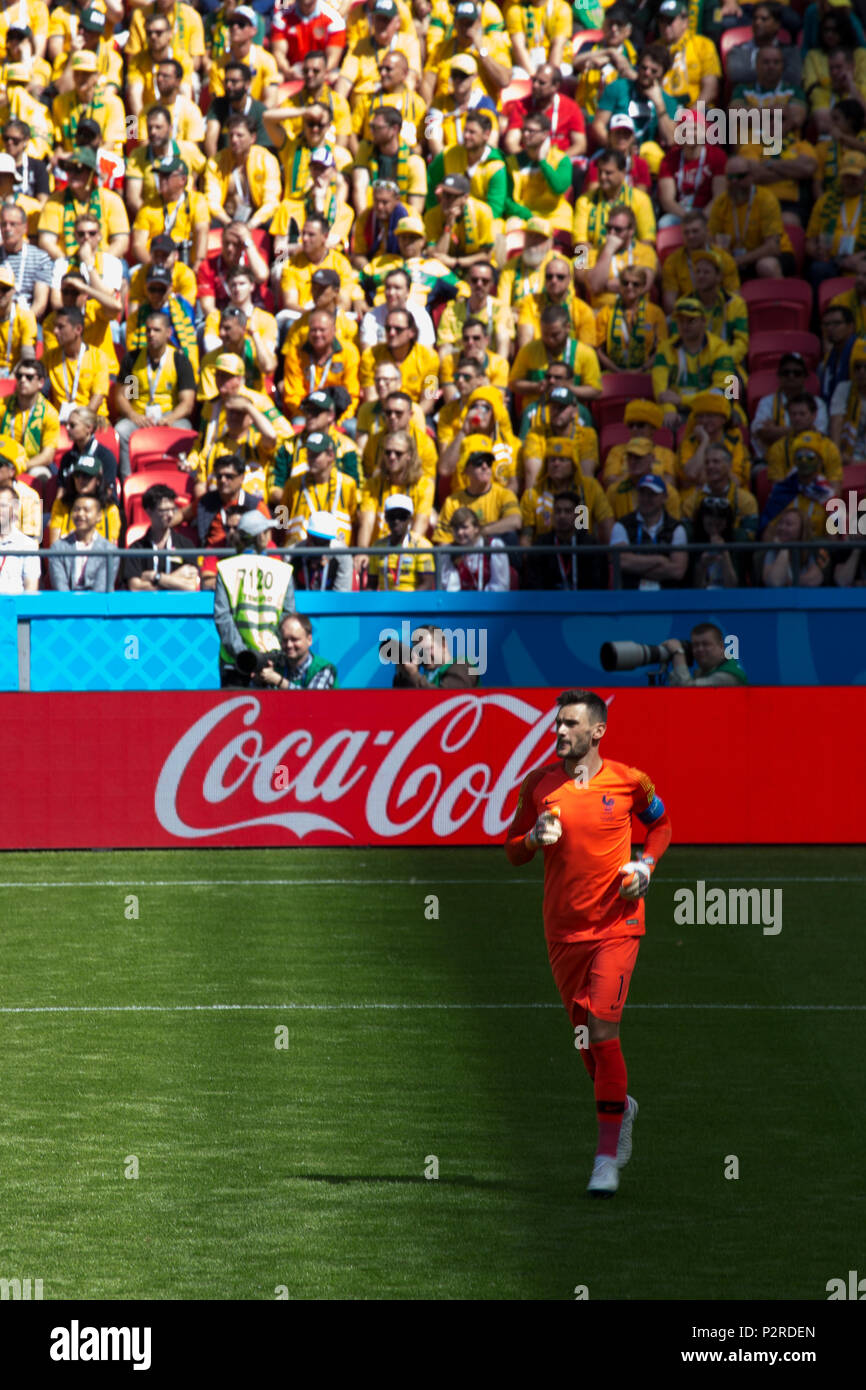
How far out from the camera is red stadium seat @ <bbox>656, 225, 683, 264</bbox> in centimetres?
2008

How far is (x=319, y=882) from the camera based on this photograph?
600 inches

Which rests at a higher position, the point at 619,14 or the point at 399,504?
the point at 619,14

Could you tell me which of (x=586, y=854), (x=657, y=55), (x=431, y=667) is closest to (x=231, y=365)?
(x=431, y=667)

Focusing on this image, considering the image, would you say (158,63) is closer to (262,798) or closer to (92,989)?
(262,798)

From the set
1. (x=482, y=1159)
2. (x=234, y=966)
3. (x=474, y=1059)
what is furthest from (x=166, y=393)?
(x=482, y=1159)

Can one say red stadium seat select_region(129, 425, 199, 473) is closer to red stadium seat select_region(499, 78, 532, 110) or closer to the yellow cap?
the yellow cap

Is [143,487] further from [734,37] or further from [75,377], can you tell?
[734,37]

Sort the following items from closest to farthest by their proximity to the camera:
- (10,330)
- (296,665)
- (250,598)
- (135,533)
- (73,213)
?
Answer: (250,598), (296,665), (135,533), (10,330), (73,213)

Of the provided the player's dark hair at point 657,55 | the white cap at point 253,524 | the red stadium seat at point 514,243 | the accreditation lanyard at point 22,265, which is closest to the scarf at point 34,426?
the accreditation lanyard at point 22,265

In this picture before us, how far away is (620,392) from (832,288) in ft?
7.76

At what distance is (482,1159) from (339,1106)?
1.08 m

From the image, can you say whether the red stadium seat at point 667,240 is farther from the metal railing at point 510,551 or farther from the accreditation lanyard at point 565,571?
the accreditation lanyard at point 565,571

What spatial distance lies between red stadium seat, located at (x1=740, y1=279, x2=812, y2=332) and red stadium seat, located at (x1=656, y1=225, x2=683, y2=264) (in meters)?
0.86

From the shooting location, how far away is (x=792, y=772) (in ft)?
54.7
